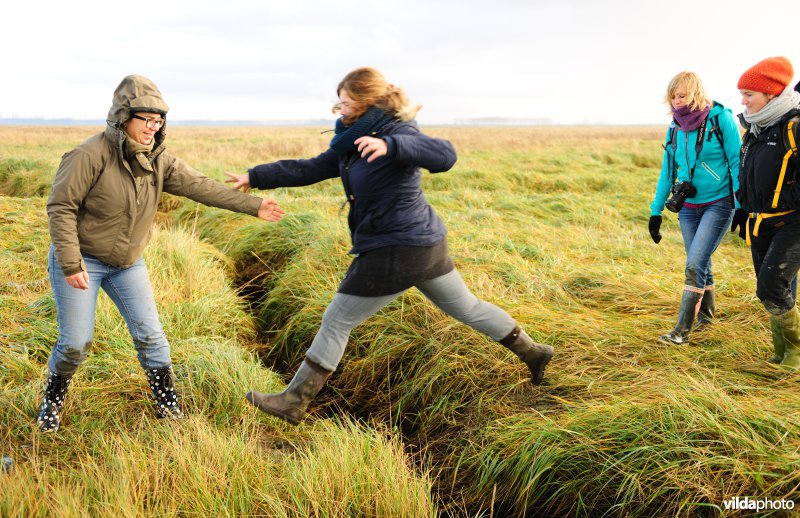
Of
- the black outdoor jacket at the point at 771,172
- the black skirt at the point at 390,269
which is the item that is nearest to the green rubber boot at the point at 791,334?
the black outdoor jacket at the point at 771,172

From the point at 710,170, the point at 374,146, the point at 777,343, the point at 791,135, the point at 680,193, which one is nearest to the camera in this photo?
the point at 374,146

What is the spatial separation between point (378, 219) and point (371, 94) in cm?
59

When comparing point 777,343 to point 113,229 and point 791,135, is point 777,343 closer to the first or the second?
point 791,135

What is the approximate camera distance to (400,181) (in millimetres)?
2725

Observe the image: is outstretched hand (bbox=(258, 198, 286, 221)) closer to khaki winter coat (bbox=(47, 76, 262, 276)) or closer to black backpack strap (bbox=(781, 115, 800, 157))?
khaki winter coat (bbox=(47, 76, 262, 276))

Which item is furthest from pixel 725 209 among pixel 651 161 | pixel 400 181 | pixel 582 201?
pixel 651 161

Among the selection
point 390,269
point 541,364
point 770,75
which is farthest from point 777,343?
point 390,269

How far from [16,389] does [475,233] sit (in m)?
4.51

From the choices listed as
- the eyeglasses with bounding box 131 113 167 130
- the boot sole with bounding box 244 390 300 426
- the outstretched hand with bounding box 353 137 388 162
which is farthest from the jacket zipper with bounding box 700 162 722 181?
the eyeglasses with bounding box 131 113 167 130

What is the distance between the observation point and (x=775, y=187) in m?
3.14

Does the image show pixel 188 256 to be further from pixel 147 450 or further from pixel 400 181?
pixel 400 181

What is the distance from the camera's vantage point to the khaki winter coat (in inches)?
104

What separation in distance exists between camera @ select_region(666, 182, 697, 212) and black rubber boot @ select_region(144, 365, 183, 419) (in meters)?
3.33

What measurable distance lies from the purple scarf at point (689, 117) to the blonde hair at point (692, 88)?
3cm
